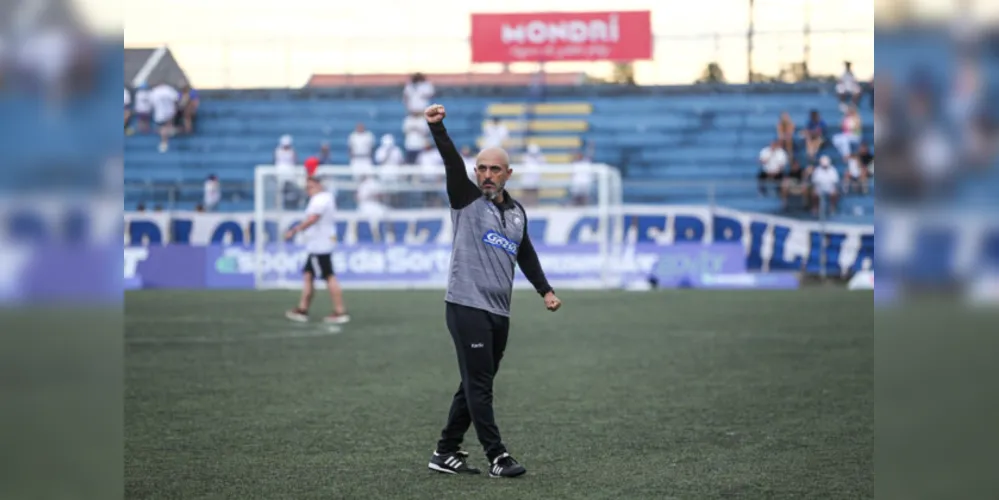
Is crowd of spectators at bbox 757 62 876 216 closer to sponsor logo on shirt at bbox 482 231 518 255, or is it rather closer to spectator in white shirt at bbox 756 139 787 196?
spectator in white shirt at bbox 756 139 787 196

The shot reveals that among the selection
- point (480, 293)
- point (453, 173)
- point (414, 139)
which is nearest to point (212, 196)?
point (414, 139)

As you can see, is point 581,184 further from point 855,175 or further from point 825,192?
point 855,175

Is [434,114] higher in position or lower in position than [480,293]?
higher

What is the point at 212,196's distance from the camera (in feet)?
105

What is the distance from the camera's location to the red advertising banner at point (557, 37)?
35.4 m

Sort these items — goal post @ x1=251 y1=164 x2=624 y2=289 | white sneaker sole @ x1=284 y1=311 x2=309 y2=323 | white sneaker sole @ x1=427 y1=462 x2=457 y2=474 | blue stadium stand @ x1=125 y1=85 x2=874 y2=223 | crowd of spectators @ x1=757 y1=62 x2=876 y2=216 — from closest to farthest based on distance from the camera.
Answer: white sneaker sole @ x1=427 y1=462 x2=457 y2=474 → white sneaker sole @ x1=284 y1=311 x2=309 y2=323 → goal post @ x1=251 y1=164 x2=624 y2=289 → crowd of spectators @ x1=757 y1=62 x2=876 y2=216 → blue stadium stand @ x1=125 y1=85 x2=874 y2=223

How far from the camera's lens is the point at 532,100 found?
38.0m

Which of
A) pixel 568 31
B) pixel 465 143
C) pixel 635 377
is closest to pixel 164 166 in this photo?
pixel 465 143

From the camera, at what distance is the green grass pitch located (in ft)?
24.5

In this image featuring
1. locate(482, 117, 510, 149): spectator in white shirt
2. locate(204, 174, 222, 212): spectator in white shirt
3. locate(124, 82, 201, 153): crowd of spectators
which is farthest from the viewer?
locate(124, 82, 201, 153): crowd of spectators

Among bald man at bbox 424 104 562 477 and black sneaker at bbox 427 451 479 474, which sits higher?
bald man at bbox 424 104 562 477

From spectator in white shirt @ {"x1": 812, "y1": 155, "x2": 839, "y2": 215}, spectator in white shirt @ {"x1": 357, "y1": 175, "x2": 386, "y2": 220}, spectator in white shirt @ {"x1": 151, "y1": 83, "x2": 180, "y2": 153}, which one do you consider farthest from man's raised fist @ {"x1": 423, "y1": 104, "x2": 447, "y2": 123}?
spectator in white shirt @ {"x1": 151, "y1": 83, "x2": 180, "y2": 153}

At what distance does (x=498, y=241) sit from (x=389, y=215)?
22.6m

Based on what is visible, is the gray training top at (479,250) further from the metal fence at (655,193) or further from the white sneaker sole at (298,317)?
the metal fence at (655,193)
